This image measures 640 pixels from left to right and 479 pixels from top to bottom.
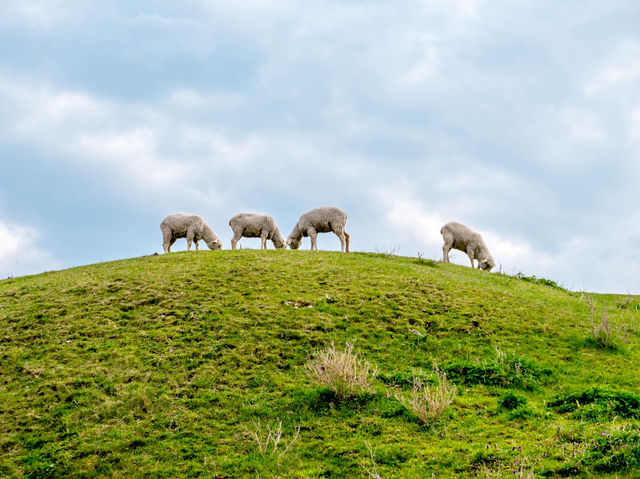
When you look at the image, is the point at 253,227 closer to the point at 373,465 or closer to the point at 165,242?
the point at 165,242

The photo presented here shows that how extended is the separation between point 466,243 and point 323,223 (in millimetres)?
7052

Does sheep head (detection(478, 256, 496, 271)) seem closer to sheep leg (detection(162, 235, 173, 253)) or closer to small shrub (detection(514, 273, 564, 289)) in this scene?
small shrub (detection(514, 273, 564, 289))

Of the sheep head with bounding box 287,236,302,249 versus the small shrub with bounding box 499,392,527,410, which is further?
the sheep head with bounding box 287,236,302,249

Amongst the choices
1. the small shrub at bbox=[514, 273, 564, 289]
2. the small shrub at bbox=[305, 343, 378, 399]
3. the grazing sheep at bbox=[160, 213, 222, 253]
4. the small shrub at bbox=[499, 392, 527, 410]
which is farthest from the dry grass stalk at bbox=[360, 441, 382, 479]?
the grazing sheep at bbox=[160, 213, 222, 253]

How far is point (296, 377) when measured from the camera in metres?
9.98

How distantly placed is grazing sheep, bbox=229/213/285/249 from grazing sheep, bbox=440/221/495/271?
28.2 ft

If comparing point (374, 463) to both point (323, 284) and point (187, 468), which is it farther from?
point (323, 284)

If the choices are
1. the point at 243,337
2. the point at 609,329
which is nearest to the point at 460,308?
the point at 609,329

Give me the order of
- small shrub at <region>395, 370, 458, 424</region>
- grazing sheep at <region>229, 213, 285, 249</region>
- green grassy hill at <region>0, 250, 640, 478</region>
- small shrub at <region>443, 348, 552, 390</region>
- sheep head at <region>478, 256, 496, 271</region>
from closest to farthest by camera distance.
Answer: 1. green grassy hill at <region>0, 250, 640, 478</region>
2. small shrub at <region>395, 370, 458, 424</region>
3. small shrub at <region>443, 348, 552, 390</region>
4. sheep head at <region>478, 256, 496, 271</region>
5. grazing sheep at <region>229, 213, 285, 249</region>

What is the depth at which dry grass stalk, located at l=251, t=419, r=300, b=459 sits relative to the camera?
7.24 metres

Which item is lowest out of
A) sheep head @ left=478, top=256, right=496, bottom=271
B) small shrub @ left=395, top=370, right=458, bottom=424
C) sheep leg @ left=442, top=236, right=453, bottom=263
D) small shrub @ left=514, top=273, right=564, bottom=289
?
small shrub @ left=395, top=370, right=458, bottom=424

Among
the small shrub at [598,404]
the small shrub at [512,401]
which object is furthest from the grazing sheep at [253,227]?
the small shrub at [598,404]

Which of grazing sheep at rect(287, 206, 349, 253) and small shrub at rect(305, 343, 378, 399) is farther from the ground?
grazing sheep at rect(287, 206, 349, 253)

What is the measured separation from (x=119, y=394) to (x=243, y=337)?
123 inches
